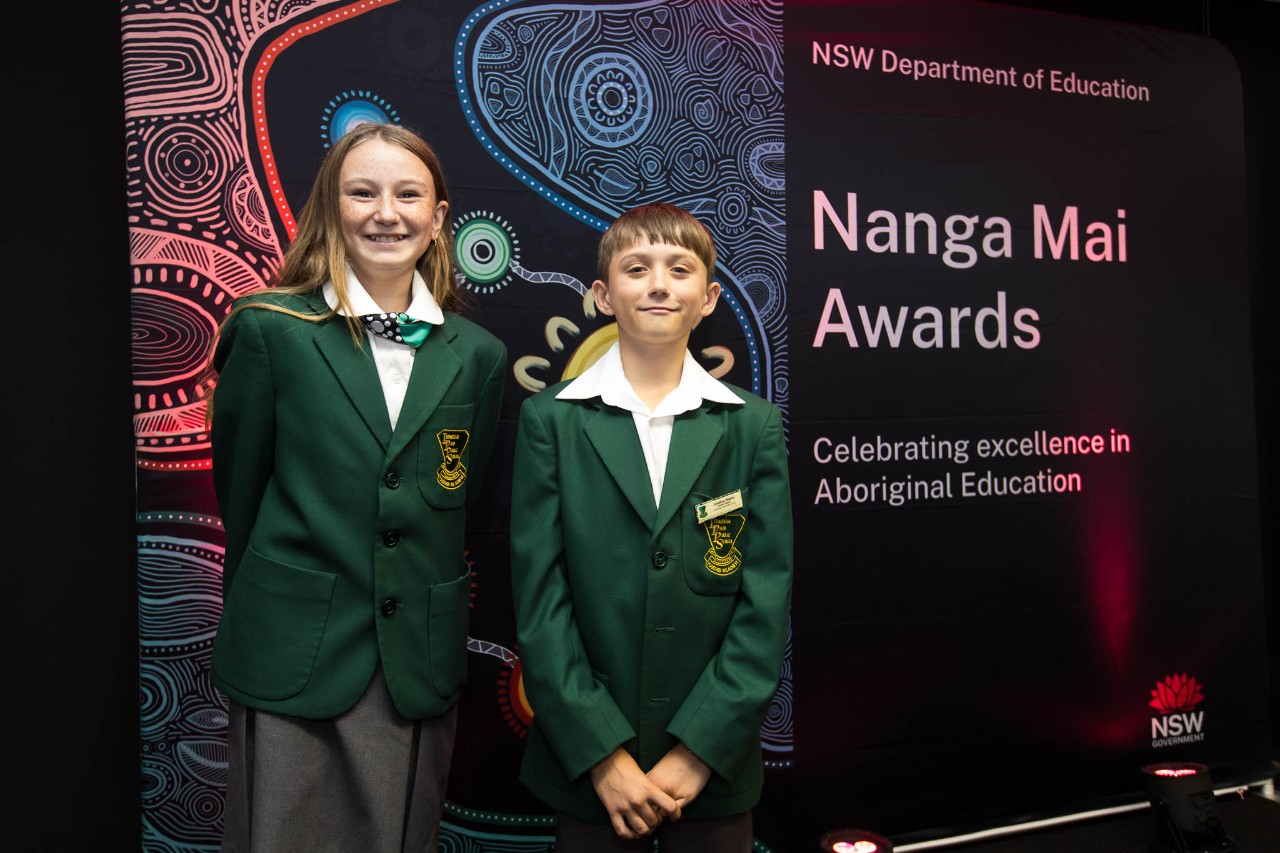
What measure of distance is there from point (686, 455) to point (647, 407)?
0.12 meters

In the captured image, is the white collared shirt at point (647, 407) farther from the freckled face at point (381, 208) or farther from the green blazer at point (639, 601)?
the freckled face at point (381, 208)

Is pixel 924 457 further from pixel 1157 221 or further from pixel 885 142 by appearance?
pixel 1157 221

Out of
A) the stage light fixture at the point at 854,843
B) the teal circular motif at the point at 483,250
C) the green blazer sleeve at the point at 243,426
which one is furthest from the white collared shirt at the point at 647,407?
the stage light fixture at the point at 854,843

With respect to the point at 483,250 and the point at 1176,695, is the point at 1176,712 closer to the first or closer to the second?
the point at 1176,695

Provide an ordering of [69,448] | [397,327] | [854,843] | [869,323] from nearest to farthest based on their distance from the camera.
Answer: [397,327] < [854,843] < [69,448] < [869,323]

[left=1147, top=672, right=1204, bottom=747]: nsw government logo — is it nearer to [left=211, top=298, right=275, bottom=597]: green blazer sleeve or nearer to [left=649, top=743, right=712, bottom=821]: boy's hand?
[left=649, top=743, right=712, bottom=821]: boy's hand

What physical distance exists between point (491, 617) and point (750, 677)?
34.1 inches

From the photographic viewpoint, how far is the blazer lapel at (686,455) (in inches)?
61.8

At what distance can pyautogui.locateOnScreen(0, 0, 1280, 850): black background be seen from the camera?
219cm

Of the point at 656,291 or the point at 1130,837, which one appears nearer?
the point at 656,291

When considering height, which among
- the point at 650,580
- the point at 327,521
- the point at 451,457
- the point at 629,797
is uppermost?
the point at 451,457

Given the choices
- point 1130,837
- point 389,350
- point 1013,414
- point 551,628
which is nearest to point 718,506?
point 551,628

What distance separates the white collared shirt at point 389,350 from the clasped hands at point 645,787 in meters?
0.70

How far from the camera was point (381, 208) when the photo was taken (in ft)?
5.19
